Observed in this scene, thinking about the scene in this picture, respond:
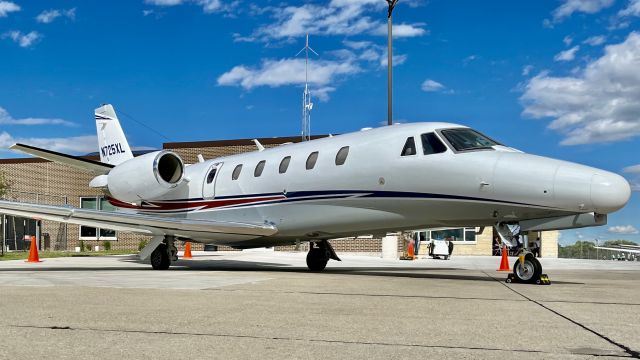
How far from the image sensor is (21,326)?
15.9 ft

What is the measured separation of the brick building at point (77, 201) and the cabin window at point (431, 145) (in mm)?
22320

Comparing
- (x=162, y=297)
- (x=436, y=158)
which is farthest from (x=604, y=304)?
(x=162, y=297)

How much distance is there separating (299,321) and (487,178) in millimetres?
5739

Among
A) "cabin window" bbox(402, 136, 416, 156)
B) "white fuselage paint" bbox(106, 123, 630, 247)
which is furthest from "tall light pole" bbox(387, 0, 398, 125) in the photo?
"cabin window" bbox(402, 136, 416, 156)

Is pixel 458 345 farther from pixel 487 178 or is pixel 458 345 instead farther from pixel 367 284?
pixel 487 178

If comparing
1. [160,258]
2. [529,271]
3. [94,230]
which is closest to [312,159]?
[160,258]

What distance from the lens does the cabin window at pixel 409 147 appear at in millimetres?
11133

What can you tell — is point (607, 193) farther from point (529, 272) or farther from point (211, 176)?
point (211, 176)

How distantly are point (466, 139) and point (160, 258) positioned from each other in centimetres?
818

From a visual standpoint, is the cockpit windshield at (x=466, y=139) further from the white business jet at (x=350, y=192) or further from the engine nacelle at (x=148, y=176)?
the engine nacelle at (x=148, y=176)

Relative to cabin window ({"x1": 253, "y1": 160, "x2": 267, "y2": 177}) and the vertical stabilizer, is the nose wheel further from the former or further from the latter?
the vertical stabilizer

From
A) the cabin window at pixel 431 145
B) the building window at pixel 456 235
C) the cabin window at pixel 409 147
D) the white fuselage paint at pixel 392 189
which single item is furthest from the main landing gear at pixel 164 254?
the building window at pixel 456 235

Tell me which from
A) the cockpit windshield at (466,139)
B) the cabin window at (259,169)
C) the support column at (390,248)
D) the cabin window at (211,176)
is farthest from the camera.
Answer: the support column at (390,248)

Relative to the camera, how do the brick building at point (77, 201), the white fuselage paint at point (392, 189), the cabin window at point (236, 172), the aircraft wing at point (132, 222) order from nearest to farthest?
the white fuselage paint at point (392, 189) → the aircraft wing at point (132, 222) → the cabin window at point (236, 172) → the brick building at point (77, 201)
